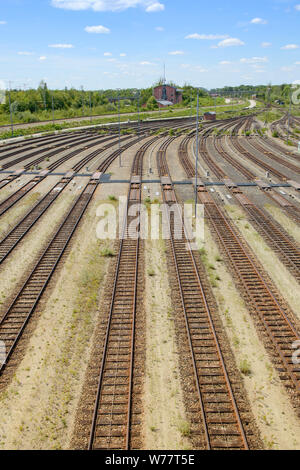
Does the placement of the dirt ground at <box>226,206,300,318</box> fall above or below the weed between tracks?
above

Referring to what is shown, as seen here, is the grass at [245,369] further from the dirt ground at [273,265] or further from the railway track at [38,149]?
the railway track at [38,149]

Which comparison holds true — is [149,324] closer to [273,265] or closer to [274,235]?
[273,265]

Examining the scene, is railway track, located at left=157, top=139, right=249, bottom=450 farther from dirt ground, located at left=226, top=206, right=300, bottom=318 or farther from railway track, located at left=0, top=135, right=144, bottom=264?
railway track, located at left=0, top=135, right=144, bottom=264

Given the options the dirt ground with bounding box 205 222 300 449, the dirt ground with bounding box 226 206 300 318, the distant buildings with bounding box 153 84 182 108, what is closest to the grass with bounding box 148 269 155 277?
the dirt ground with bounding box 205 222 300 449

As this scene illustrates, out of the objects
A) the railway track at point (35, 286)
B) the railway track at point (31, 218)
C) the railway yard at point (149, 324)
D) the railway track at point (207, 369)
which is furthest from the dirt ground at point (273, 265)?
the railway track at point (31, 218)

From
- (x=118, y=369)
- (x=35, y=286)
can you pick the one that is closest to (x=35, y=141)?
(x=35, y=286)

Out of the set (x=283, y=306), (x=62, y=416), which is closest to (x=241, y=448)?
(x=62, y=416)

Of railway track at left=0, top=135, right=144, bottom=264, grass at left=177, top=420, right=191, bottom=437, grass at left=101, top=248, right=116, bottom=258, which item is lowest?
grass at left=177, top=420, right=191, bottom=437
